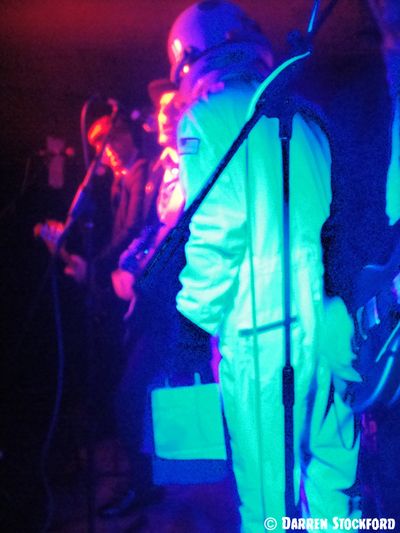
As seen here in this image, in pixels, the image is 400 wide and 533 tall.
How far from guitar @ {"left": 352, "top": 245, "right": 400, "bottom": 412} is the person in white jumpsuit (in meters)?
0.07

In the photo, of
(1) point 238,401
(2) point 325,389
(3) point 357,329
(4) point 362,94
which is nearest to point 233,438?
(1) point 238,401

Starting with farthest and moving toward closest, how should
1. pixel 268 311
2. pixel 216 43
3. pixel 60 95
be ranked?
1. pixel 60 95
2. pixel 216 43
3. pixel 268 311

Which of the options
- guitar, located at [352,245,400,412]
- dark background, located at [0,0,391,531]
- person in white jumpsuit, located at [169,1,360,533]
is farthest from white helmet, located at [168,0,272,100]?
guitar, located at [352,245,400,412]

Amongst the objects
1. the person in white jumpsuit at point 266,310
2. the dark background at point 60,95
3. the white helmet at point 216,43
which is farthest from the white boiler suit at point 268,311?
the dark background at point 60,95

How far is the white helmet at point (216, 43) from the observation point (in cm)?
192

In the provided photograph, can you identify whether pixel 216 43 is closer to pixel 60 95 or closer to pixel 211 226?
pixel 211 226

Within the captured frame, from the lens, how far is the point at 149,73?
4438 millimetres

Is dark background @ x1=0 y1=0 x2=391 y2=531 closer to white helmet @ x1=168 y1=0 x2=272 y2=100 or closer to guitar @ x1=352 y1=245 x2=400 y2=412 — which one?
white helmet @ x1=168 y1=0 x2=272 y2=100

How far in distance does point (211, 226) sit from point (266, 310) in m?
0.34

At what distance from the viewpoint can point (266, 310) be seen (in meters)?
1.70

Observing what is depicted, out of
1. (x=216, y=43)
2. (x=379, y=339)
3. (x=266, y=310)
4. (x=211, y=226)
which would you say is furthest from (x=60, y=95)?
(x=379, y=339)

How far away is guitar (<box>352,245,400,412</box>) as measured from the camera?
1697mm

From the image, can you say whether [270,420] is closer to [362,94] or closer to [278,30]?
[362,94]

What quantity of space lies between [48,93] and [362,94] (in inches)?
118
